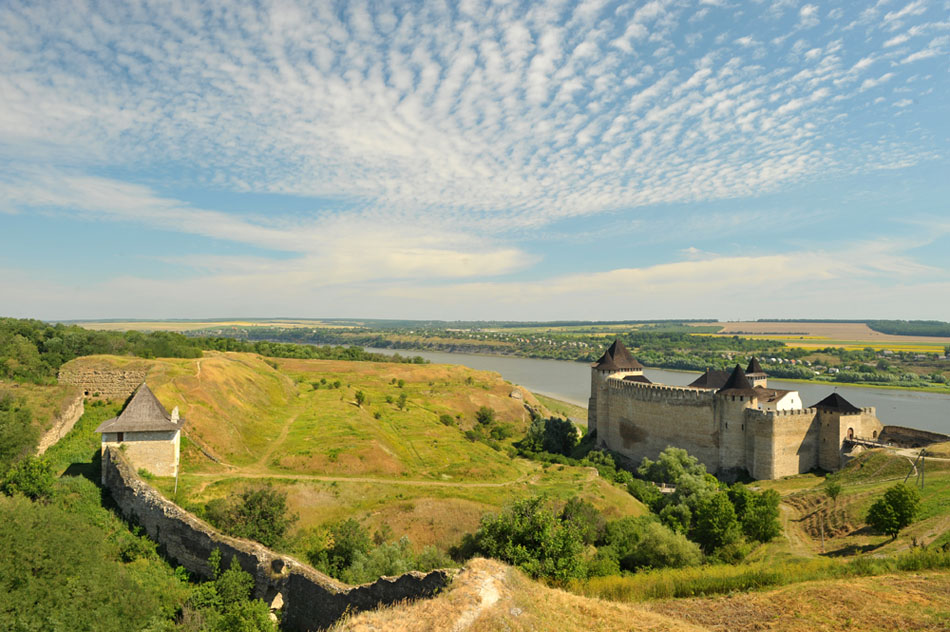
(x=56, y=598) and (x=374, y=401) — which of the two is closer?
(x=56, y=598)

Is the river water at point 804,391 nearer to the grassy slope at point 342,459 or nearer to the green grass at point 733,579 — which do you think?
the grassy slope at point 342,459

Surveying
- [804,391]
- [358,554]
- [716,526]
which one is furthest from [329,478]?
[804,391]

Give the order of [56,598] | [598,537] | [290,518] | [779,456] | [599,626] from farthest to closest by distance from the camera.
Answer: [779,456], [598,537], [290,518], [56,598], [599,626]

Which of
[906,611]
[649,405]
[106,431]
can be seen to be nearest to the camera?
[906,611]

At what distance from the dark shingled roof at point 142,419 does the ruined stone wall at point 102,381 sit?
6716 mm

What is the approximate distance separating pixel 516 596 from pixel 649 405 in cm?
3026

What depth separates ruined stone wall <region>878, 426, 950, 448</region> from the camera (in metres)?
30.0

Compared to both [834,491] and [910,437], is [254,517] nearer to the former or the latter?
[834,491]

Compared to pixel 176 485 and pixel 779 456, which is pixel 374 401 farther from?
pixel 779 456

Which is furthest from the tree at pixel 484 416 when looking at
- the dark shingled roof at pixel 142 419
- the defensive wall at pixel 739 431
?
the dark shingled roof at pixel 142 419

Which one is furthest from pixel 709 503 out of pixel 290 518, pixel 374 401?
pixel 374 401

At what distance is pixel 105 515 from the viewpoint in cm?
1628

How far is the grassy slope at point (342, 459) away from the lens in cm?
2005

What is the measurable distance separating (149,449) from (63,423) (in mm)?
5955
